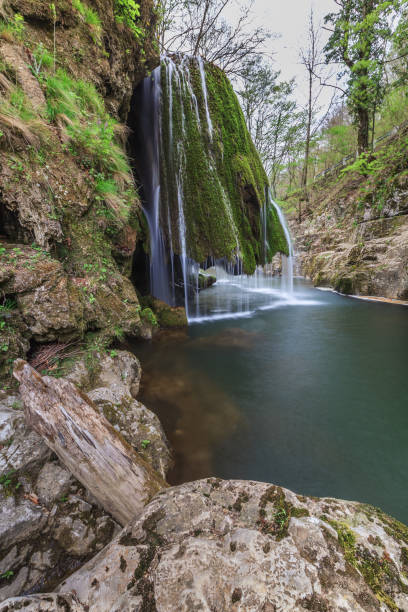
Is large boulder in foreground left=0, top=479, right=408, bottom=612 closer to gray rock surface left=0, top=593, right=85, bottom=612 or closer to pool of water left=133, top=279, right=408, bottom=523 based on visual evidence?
gray rock surface left=0, top=593, right=85, bottom=612

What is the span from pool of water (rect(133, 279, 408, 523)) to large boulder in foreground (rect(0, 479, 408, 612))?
1253 millimetres

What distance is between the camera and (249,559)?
820mm

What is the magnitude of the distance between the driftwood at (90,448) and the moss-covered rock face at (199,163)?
509 cm

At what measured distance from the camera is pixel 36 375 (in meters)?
1.60

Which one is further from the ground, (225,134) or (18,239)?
(225,134)

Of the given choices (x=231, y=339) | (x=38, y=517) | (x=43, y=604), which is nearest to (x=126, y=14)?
(x=231, y=339)

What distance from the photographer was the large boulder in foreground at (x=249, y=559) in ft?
2.41

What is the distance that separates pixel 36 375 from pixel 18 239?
6.63 feet

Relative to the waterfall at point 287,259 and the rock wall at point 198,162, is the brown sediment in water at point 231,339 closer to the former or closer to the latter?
the rock wall at point 198,162

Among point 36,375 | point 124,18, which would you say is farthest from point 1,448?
point 124,18

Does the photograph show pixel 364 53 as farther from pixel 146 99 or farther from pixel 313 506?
pixel 313 506

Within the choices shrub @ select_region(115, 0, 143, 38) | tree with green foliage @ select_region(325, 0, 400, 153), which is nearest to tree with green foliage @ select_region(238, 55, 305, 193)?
tree with green foliage @ select_region(325, 0, 400, 153)

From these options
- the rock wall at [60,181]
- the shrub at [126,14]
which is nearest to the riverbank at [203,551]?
the rock wall at [60,181]

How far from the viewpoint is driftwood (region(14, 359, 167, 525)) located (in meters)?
1.33
